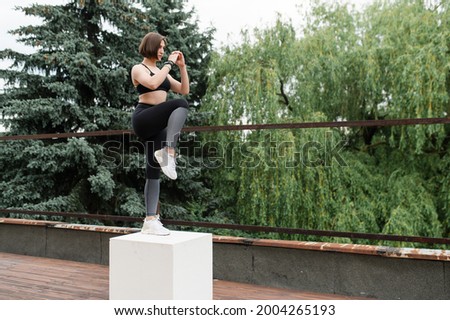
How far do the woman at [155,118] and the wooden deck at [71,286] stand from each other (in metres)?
0.53

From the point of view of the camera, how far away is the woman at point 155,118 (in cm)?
188

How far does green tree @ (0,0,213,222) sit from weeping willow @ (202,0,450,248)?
140 centimetres

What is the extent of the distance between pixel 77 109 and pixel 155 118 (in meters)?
5.50

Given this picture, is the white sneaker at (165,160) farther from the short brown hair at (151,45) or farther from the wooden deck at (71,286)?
the wooden deck at (71,286)

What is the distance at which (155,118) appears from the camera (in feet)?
6.21

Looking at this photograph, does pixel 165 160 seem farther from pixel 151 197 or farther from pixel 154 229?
pixel 154 229

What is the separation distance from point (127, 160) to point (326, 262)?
5.50 meters

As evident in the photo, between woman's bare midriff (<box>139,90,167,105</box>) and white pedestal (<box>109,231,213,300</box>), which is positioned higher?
woman's bare midriff (<box>139,90,167,105</box>)

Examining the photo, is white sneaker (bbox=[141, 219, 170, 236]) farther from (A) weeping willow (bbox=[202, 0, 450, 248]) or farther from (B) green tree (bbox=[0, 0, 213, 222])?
(B) green tree (bbox=[0, 0, 213, 222])

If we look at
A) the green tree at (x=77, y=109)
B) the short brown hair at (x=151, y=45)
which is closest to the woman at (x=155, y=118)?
the short brown hair at (x=151, y=45)

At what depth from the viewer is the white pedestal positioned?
1739mm

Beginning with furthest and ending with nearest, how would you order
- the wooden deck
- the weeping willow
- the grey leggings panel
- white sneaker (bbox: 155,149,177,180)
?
the weeping willow
the wooden deck
the grey leggings panel
white sneaker (bbox: 155,149,177,180)

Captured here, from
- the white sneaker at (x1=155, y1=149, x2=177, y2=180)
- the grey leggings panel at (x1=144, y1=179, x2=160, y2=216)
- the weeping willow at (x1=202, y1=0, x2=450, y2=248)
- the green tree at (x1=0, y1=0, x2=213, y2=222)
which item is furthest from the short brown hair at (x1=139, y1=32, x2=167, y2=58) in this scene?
the green tree at (x1=0, y1=0, x2=213, y2=222)

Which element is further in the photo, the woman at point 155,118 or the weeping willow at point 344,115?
the weeping willow at point 344,115
